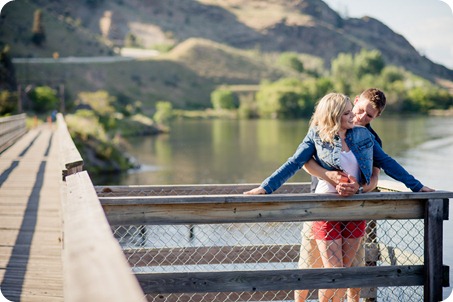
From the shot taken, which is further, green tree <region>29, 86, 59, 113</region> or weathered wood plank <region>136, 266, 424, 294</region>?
green tree <region>29, 86, 59, 113</region>

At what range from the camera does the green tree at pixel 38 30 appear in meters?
108

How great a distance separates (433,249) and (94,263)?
3708mm

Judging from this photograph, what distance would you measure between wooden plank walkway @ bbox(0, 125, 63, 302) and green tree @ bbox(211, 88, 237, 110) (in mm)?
106852

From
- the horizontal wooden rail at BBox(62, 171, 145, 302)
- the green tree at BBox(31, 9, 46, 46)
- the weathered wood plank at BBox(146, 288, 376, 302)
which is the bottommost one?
the weathered wood plank at BBox(146, 288, 376, 302)

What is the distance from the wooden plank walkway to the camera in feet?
20.2

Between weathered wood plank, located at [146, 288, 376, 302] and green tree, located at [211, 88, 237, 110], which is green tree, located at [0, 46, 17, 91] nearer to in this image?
weathered wood plank, located at [146, 288, 376, 302]

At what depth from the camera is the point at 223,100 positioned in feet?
406

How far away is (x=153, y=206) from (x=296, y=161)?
1.09 meters

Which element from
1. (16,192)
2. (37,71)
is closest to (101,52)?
(37,71)

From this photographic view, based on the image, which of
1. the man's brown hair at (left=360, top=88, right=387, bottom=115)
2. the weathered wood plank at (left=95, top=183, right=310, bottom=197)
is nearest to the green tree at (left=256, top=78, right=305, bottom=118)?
the weathered wood plank at (left=95, top=183, right=310, bottom=197)

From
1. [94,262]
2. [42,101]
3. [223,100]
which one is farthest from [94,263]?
[223,100]

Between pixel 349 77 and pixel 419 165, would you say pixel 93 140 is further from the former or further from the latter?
pixel 349 77

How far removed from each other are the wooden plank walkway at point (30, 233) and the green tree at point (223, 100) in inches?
4207

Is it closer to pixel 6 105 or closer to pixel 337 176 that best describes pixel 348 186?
pixel 337 176
